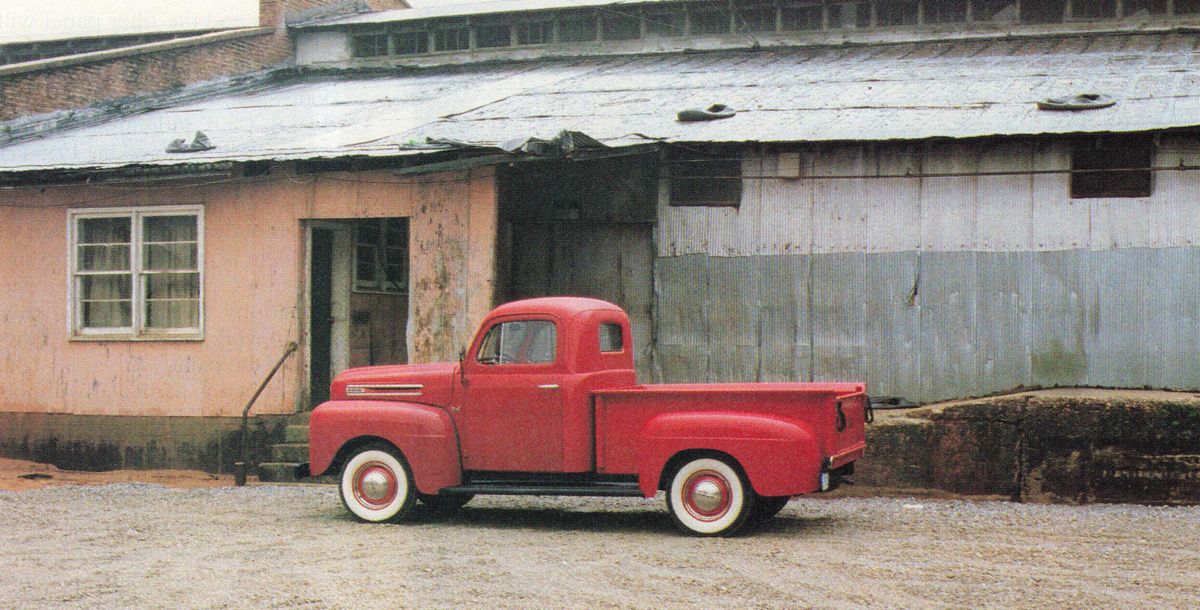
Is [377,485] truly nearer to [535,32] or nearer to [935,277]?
[935,277]

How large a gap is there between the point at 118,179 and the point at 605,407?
26.5 feet

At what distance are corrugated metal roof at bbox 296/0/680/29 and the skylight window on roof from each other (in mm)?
731

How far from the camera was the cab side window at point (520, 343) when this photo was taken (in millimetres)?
10141

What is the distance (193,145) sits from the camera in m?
15.2

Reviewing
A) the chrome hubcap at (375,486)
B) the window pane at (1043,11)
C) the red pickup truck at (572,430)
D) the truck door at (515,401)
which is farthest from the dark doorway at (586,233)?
the window pane at (1043,11)

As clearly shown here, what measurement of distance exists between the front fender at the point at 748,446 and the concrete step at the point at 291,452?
571 centimetres

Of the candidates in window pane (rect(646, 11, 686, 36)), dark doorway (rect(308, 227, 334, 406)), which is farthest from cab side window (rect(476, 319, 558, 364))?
window pane (rect(646, 11, 686, 36))

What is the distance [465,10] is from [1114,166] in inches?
469

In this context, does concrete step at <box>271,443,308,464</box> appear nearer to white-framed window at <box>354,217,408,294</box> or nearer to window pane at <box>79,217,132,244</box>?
white-framed window at <box>354,217,408,294</box>

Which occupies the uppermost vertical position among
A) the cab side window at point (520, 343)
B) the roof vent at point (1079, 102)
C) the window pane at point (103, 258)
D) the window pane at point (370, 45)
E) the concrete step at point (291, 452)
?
the window pane at point (370, 45)

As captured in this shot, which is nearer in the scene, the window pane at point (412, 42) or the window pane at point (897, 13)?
the window pane at point (897, 13)

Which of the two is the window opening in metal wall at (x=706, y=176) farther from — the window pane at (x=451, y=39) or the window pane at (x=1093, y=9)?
the window pane at (x=451, y=39)

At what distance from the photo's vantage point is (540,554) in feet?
28.5

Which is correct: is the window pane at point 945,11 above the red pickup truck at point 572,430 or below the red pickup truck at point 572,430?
above
